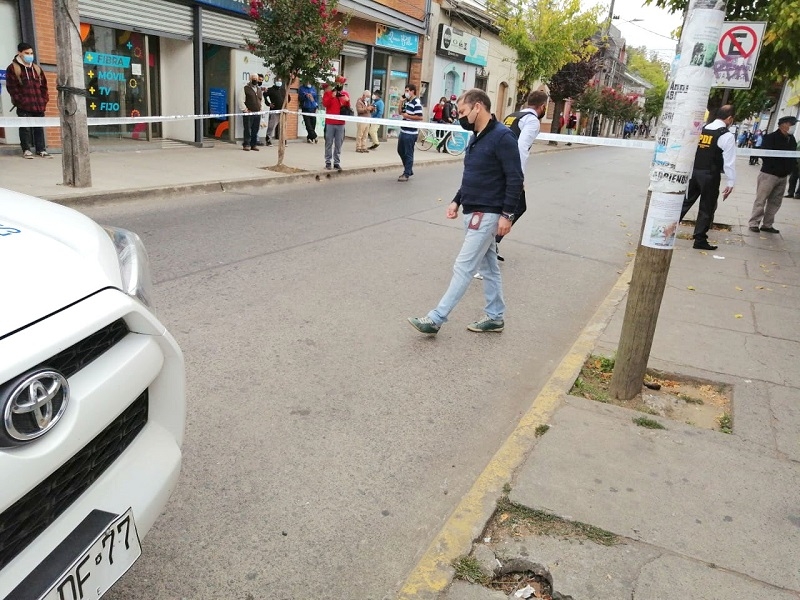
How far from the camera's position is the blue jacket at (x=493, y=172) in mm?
4824

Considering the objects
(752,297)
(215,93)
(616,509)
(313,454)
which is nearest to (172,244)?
(313,454)

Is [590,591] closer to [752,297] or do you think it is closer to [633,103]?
[752,297]

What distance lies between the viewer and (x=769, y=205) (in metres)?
11.0

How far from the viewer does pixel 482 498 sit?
3.06 meters

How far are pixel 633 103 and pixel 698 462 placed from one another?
70614 millimetres

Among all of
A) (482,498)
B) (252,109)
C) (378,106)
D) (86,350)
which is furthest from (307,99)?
(86,350)

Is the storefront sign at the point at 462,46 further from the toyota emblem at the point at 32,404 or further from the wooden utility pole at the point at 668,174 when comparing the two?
the toyota emblem at the point at 32,404

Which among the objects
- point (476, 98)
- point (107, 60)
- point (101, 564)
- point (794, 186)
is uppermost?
point (107, 60)

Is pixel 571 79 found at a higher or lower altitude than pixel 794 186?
higher

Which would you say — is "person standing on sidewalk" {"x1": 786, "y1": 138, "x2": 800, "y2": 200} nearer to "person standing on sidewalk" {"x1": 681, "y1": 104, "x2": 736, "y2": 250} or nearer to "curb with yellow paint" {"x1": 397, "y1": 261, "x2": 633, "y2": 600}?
"person standing on sidewalk" {"x1": 681, "y1": 104, "x2": 736, "y2": 250}

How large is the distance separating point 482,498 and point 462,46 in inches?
1164

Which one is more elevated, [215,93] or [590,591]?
[215,93]

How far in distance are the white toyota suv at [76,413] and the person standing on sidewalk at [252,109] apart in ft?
48.4

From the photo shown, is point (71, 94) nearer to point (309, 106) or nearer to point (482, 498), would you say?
point (482, 498)
